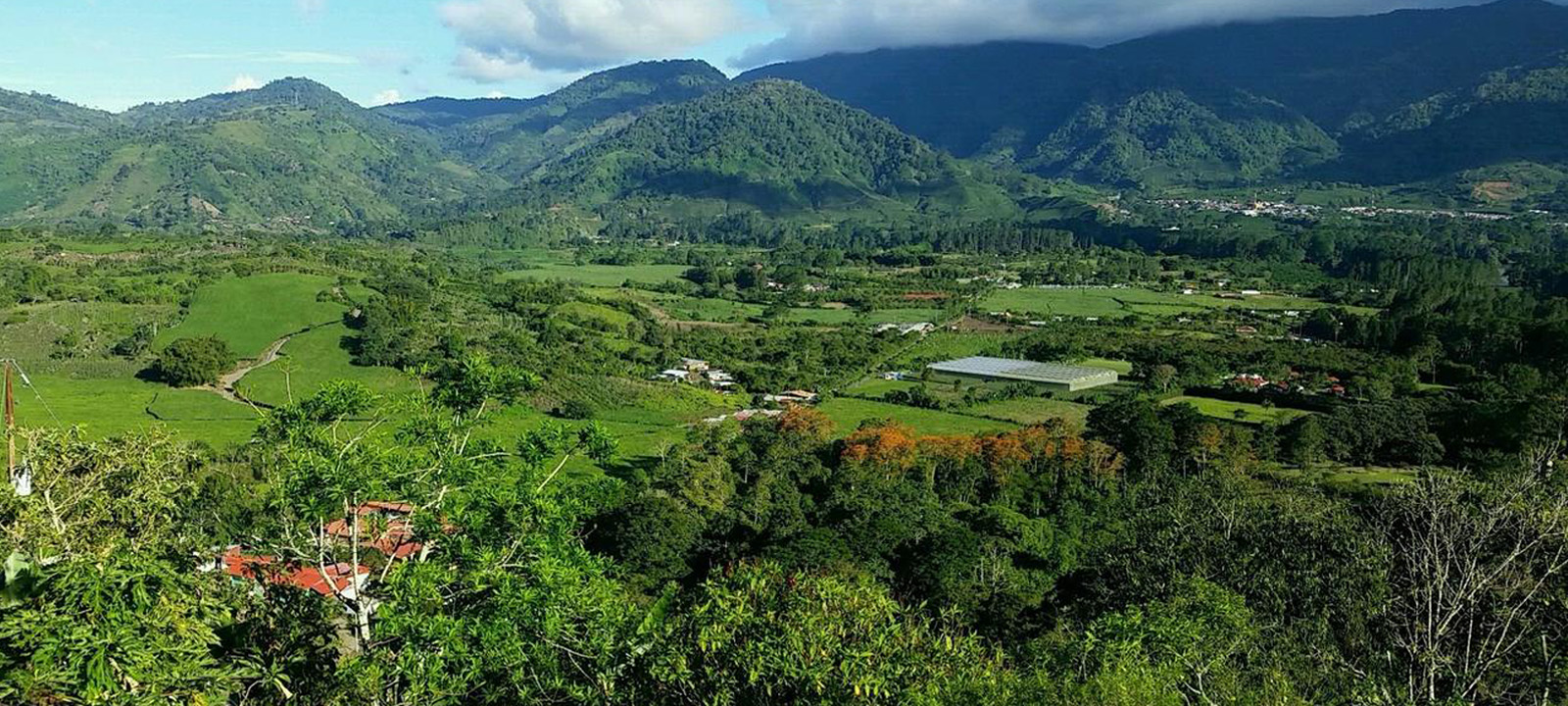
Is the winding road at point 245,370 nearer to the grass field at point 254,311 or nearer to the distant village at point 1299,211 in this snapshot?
the grass field at point 254,311

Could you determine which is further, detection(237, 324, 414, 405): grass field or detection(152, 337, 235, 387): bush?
detection(152, 337, 235, 387): bush

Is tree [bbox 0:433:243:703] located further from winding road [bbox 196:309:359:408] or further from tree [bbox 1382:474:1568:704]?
winding road [bbox 196:309:359:408]

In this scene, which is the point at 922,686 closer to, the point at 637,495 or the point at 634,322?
the point at 637,495

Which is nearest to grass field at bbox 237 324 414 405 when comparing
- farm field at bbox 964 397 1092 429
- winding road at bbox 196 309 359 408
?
winding road at bbox 196 309 359 408

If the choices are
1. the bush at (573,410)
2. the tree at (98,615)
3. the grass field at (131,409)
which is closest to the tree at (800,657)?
the tree at (98,615)

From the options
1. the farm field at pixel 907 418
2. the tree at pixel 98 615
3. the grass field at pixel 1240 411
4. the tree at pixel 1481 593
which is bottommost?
the farm field at pixel 907 418

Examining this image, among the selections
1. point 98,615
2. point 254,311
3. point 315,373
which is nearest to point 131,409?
point 315,373
